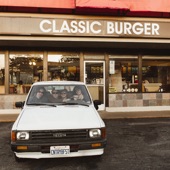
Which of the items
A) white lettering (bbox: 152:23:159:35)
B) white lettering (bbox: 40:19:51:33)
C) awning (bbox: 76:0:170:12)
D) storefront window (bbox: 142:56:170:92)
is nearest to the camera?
awning (bbox: 76:0:170:12)

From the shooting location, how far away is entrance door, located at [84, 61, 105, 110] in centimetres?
1351

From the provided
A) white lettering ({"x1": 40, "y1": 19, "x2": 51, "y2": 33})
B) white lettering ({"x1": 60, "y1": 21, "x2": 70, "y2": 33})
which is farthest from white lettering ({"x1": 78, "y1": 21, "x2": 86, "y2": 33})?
white lettering ({"x1": 40, "y1": 19, "x2": 51, "y2": 33})

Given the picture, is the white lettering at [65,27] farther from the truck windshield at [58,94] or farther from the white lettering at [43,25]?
the truck windshield at [58,94]

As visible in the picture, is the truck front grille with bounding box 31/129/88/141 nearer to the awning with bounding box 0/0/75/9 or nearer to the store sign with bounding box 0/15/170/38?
the store sign with bounding box 0/15/170/38

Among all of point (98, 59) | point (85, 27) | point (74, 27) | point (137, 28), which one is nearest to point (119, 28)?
point (137, 28)

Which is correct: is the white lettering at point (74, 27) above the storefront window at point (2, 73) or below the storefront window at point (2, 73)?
above

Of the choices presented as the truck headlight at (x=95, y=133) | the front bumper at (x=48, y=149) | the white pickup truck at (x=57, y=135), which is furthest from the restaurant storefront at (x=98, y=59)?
the front bumper at (x=48, y=149)

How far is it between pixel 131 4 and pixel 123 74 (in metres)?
3.71

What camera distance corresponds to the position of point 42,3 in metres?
10.8

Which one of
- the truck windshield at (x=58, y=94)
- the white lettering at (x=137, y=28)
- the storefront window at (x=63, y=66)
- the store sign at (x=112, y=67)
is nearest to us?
the truck windshield at (x=58, y=94)

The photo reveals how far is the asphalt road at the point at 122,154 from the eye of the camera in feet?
18.0

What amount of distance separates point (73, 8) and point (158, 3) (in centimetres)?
364

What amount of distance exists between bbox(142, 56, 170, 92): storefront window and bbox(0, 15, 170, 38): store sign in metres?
2.62

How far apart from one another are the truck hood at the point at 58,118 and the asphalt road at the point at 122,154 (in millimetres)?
897
